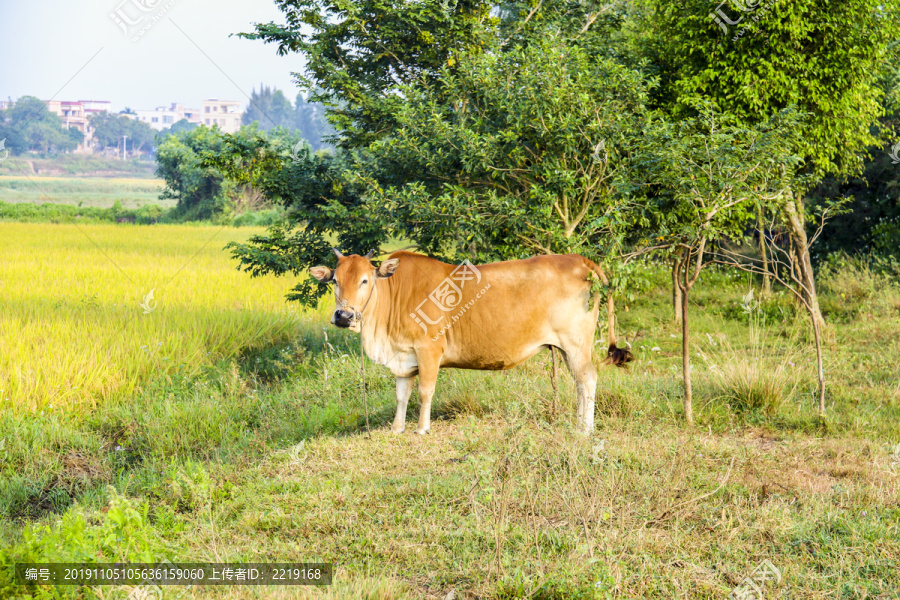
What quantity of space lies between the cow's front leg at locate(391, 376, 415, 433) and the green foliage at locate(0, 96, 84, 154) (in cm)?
3295

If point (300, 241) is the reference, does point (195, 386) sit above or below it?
below

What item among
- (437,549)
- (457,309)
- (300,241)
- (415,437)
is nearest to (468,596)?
(437,549)

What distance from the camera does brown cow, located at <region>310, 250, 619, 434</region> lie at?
5.56 meters

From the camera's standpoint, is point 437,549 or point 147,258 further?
point 147,258

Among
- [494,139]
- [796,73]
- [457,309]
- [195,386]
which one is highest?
[796,73]

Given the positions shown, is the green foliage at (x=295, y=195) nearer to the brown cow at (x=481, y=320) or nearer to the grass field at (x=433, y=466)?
the grass field at (x=433, y=466)

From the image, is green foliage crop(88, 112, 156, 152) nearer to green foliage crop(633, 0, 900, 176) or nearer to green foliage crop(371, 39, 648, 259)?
green foliage crop(633, 0, 900, 176)

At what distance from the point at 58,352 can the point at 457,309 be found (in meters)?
4.95

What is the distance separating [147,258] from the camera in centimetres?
1612

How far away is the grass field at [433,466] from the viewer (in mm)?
3574

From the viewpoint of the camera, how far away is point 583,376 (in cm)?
564

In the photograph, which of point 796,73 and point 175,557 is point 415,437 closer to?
point 175,557

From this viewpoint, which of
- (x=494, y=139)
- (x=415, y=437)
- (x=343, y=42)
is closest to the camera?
(x=415, y=437)
